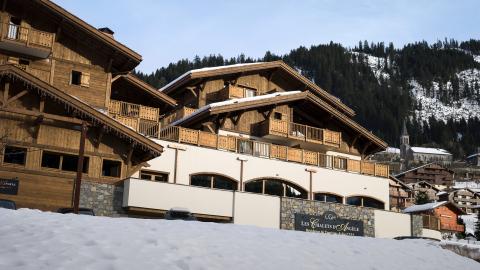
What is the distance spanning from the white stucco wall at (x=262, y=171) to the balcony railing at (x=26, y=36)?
7.14 metres

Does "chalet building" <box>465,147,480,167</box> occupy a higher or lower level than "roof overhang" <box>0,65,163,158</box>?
higher

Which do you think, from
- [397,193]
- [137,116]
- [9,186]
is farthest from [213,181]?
[397,193]

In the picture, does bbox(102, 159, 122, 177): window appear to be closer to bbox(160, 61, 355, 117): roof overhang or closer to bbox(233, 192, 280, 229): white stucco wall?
bbox(233, 192, 280, 229): white stucco wall

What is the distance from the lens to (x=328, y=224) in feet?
95.9

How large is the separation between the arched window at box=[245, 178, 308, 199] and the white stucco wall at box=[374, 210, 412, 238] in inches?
171

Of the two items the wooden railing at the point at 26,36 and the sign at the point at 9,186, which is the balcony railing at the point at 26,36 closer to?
the wooden railing at the point at 26,36

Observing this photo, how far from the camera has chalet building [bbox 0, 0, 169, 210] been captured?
22.2 meters

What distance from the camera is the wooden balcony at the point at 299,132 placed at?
106 feet

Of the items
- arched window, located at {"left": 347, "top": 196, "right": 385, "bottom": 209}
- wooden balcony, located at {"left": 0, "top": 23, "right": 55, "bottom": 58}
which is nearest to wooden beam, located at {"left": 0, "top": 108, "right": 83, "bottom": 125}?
wooden balcony, located at {"left": 0, "top": 23, "right": 55, "bottom": 58}

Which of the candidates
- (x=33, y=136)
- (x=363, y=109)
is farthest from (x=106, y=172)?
(x=363, y=109)

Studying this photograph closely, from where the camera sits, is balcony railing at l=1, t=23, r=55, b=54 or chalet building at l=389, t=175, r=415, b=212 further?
chalet building at l=389, t=175, r=415, b=212

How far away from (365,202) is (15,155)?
20778 mm

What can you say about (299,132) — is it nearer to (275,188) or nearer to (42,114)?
(275,188)

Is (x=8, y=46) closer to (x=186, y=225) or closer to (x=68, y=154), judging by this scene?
Result: (x=68, y=154)
